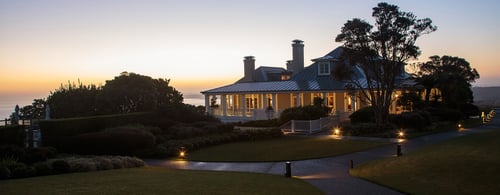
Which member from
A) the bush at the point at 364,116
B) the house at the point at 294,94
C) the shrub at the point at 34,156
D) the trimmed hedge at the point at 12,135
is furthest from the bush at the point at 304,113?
the shrub at the point at 34,156

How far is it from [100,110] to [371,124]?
24.5 metres

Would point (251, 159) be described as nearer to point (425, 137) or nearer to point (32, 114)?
point (425, 137)

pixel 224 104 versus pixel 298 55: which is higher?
pixel 298 55

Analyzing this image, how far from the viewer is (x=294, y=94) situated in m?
41.7

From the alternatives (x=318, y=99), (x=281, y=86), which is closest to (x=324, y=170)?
(x=318, y=99)

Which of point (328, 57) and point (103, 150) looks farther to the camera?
point (328, 57)

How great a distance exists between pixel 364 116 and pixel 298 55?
54.6 feet

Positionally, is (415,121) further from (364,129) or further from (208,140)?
(208,140)

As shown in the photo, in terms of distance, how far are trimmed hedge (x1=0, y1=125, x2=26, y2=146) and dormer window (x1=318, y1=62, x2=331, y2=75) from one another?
2913 cm

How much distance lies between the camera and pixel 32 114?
4500 centimetres

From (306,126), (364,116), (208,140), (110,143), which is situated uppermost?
(364,116)

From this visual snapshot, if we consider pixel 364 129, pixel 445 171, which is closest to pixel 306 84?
pixel 364 129

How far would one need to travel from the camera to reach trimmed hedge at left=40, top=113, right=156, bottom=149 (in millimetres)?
22266

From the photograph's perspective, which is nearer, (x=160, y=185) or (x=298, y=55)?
(x=160, y=185)
